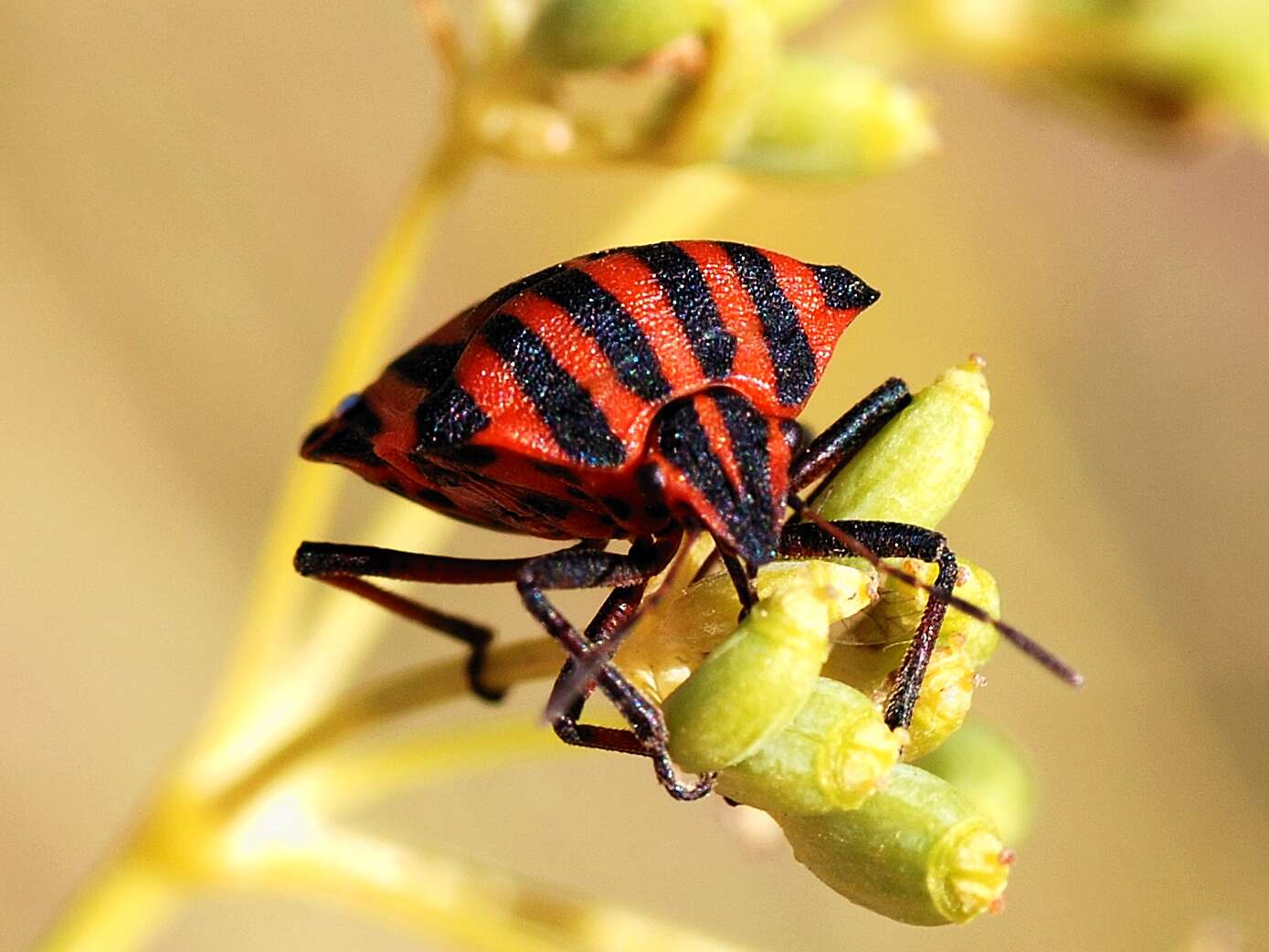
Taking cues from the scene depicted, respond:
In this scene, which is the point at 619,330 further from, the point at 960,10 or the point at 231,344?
the point at 231,344

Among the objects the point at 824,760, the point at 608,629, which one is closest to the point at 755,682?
the point at 824,760

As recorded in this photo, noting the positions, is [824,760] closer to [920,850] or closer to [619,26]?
[920,850]

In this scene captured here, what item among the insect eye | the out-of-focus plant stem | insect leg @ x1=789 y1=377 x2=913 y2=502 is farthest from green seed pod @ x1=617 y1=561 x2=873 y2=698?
the out-of-focus plant stem

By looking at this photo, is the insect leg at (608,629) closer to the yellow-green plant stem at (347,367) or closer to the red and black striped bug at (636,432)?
the red and black striped bug at (636,432)

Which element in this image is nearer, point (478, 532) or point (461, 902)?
point (461, 902)

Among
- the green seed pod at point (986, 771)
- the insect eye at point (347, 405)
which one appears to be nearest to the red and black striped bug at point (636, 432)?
the insect eye at point (347, 405)

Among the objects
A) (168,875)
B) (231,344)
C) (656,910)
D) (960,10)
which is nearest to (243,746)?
(168,875)
